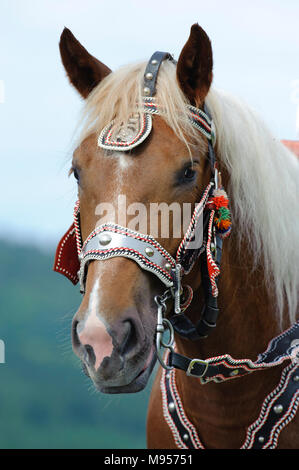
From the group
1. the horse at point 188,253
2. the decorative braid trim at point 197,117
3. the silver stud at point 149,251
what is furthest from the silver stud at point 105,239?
the decorative braid trim at point 197,117

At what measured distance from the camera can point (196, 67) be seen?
214 centimetres

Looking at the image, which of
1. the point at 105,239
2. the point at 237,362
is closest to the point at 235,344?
the point at 237,362

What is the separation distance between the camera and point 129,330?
175 cm

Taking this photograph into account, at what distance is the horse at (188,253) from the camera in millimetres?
1826

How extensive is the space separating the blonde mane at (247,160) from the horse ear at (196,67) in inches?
1.8

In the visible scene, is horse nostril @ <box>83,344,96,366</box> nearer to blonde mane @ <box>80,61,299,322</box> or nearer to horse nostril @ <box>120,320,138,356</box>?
horse nostril @ <box>120,320,138,356</box>

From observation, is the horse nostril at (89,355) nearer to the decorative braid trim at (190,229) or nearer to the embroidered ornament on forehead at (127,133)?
the decorative braid trim at (190,229)

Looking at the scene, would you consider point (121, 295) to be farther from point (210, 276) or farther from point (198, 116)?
point (198, 116)

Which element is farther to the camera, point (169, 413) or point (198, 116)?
point (169, 413)

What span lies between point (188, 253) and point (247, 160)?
0.50m
